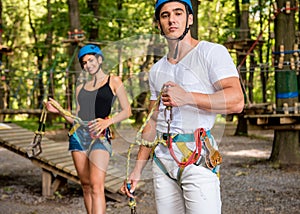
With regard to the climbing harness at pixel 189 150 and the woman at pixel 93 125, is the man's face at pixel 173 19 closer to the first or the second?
the climbing harness at pixel 189 150

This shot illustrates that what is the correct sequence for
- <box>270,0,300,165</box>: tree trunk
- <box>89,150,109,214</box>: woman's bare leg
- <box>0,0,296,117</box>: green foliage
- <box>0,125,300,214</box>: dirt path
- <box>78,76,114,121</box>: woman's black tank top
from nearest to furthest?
<box>0,0,296,117</box>: green foliage < <box>78,76,114,121</box>: woman's black tank top < <box>89,150,109,214</box>: woman's bare leg < <box>0,125,300,214</box>: dirt path < <box>270,0,300,165</box>: tree trunk

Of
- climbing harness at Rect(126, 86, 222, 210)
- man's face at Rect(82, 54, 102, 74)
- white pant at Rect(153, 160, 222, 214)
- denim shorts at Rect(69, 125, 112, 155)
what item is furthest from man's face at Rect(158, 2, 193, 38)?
denim shorts at Rect(69, 125, 112, 155)

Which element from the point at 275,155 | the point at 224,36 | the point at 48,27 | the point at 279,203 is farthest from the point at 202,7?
the point at 279,203

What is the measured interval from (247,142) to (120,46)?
13.5 meters

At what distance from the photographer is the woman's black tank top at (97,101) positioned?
4.04m

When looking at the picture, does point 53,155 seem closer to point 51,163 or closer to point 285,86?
point 51,163

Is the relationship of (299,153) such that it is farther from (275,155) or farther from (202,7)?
(202,7)

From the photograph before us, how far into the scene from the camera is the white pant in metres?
2.07

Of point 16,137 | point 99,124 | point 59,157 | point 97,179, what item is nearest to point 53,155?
point 59,157

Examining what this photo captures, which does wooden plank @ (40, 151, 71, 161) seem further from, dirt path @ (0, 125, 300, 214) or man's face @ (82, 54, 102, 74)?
man's face @ (82, 54, 102, 74)

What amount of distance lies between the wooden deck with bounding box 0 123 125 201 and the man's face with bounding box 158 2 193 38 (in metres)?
4.27

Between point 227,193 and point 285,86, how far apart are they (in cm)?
270

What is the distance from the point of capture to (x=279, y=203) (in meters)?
6.16

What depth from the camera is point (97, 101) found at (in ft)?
13.5
